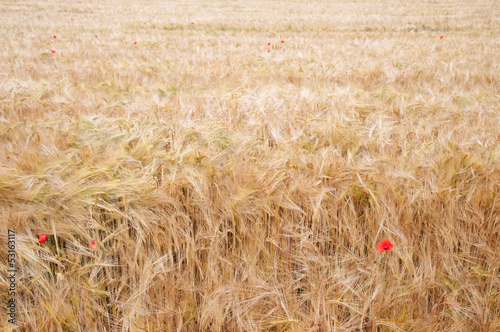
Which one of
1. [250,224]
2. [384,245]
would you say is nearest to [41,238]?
[250,224]

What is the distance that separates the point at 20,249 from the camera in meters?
1.00

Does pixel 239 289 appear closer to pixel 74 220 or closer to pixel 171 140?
pixel 74 220

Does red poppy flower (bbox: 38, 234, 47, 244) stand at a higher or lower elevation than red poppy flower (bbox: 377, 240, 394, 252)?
higher

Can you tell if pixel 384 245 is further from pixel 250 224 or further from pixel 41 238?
pixel 41 238

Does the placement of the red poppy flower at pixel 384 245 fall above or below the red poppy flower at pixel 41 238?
below

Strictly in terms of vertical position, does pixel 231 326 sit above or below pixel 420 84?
below

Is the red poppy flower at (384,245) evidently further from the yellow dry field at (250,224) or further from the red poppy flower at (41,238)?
the red poppy flower at (41,238)

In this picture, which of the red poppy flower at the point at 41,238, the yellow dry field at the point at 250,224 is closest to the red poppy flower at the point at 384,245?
the yellow dry field at the point at 250,224

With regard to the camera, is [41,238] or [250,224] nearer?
[41,238]

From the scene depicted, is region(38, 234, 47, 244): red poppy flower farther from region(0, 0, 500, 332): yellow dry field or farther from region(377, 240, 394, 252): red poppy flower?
region(377, 240, 394, 252): red poppy flower

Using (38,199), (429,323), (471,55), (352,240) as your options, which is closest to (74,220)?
(38,199)

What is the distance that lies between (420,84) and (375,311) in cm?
310

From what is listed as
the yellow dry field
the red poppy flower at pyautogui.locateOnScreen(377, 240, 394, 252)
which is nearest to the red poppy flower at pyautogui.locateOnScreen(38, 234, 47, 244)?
the yellow dry field

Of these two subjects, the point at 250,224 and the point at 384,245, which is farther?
the point at 250,224
